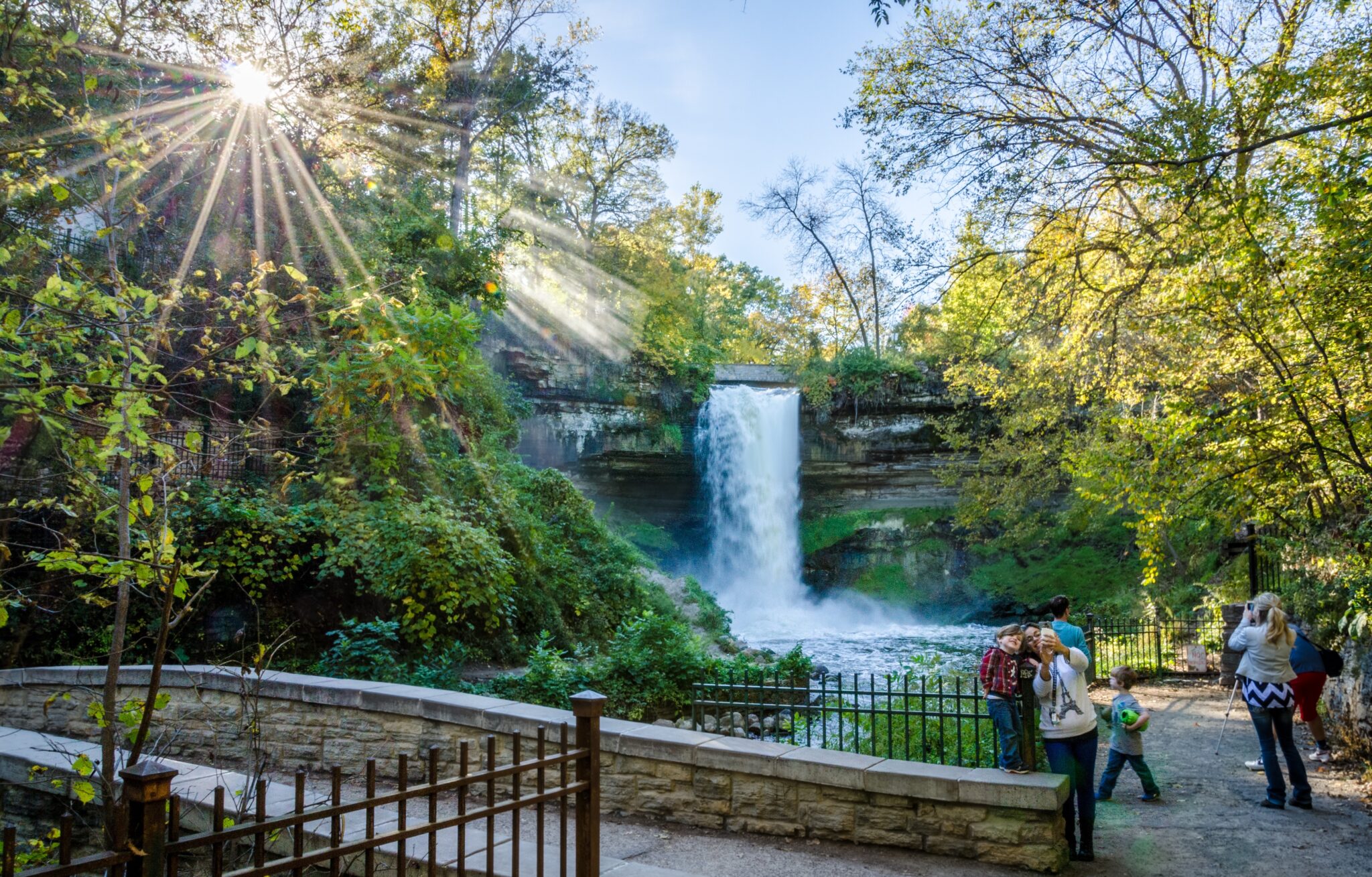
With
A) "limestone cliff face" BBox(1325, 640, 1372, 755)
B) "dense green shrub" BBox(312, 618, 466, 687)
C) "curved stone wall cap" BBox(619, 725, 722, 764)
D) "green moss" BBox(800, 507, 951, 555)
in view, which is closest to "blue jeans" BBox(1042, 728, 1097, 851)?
"curved stone wall cap" BBox(619, 725, 722, 764)

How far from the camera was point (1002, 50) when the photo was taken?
847 cm

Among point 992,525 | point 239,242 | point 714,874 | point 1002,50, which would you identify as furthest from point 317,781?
point 992,525

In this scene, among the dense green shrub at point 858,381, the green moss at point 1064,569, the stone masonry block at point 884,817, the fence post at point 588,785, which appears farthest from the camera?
the dense green shrub at point 858,381

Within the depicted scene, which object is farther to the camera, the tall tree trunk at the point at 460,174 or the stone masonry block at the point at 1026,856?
the tall tree trunk at the point at 460,174

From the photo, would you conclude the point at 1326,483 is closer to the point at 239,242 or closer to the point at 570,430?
the point at 239,242

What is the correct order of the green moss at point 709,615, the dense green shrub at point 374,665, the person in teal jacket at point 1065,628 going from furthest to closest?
the green moss at point 709,615, the dense green shrub at point 374,665, the person in teal jacket at point 1065,628

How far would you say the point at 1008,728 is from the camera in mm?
4980

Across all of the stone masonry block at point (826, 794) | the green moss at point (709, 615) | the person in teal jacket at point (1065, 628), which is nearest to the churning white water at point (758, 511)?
the green moss at point (709, 615)

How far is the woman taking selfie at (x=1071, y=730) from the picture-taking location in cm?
491

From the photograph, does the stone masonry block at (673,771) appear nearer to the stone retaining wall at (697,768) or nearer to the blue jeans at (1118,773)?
the stone retaining wall at (697,768)

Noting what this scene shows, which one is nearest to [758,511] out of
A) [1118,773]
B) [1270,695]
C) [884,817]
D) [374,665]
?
[374,665]

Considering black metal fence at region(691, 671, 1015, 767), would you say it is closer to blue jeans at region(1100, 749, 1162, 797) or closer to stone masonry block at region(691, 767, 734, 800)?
stone masonry block at region(691, 767, 734, 800)

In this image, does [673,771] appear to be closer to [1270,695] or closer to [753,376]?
[1270,695]

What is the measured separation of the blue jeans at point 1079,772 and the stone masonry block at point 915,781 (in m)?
0.64
